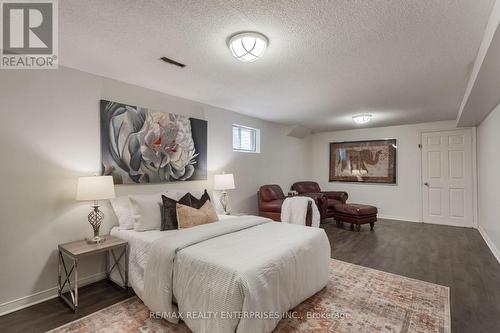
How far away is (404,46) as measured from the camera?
2.24m

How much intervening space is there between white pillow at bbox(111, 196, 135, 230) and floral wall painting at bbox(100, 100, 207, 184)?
10.5 inches

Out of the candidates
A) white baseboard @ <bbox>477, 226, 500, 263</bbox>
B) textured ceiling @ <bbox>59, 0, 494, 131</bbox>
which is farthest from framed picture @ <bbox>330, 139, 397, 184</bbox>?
textured ceiling @ <bbox>59, 0, 494, 131</bbox>

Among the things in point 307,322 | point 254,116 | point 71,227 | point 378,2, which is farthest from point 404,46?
point 71,227

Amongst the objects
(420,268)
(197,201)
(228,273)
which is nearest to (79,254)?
(197,201)

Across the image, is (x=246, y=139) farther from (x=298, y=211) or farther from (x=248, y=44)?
(x=248, y=44)

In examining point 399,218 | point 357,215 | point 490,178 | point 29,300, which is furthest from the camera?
point 399,218

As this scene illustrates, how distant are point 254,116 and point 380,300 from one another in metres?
3.80

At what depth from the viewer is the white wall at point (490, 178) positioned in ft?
11.1

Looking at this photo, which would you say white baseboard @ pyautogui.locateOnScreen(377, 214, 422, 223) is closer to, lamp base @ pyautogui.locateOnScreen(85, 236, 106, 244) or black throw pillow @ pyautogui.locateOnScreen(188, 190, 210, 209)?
black throw pillow @ pyautogui.locateOnScreen(188, 190, 210, 209)

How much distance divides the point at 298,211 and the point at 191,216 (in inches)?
81.5

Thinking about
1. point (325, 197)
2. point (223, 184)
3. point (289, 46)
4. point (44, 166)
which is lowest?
point (325, 197)

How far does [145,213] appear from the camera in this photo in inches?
109

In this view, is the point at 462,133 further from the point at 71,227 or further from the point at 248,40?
the point at 71,227

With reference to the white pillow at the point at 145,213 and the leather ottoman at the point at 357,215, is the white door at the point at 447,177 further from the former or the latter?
the white pillow at the point at 145,213
